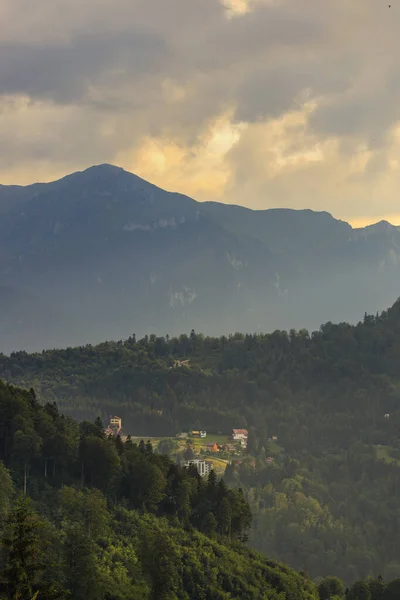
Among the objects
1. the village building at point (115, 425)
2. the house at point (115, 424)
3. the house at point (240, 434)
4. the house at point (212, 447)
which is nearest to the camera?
the house at point (212, 447)

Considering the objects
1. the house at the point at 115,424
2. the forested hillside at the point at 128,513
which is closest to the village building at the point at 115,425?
the house at the point at 115,424

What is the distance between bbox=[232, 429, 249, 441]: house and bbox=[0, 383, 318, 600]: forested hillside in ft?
333

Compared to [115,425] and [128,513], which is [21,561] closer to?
[128,513]

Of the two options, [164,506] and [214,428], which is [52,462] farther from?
[214,428]

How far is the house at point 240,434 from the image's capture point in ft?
614

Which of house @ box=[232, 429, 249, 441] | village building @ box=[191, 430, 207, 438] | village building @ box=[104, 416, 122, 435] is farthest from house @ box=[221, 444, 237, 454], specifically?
village building @ box=[104, 416, 122, 435]

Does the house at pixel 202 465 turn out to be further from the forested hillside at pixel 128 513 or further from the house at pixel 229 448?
the forested hillside at pixel 128 513

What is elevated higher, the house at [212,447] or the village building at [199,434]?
the village building at [199,434]

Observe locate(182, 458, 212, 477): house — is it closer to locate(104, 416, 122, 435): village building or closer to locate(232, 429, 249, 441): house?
locate(232, 429, 249, 441): house

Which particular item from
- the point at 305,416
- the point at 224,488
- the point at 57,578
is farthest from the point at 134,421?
the point at 57,578

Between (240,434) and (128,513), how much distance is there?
120272 millimetres

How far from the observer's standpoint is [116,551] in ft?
201

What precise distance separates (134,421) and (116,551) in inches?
5309

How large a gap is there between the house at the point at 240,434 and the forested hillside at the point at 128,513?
101595mm
